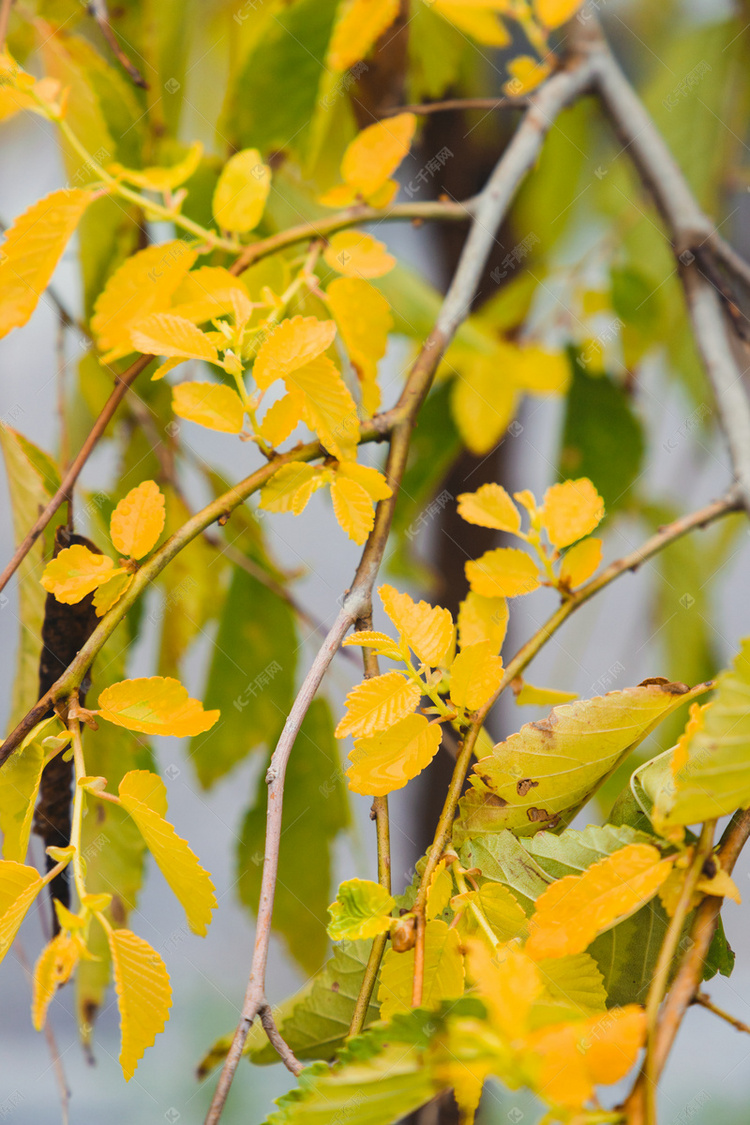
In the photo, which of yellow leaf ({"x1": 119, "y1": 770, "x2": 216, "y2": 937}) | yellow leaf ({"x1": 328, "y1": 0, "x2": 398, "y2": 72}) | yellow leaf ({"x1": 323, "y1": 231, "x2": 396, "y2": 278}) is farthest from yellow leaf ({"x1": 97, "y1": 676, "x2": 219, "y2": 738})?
yellow leaf ({"x1": 328, "y1": 0, "x2": 398, "y2": 72})

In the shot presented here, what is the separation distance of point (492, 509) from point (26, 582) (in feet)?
0.43

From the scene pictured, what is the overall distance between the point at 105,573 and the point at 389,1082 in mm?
107

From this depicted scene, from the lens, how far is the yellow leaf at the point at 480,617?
0.20 metres

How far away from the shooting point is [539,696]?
20 cm

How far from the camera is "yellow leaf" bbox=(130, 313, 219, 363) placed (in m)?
0.17

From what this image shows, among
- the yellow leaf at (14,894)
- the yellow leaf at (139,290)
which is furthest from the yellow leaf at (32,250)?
Answer: the yellow leaf at (14,894)

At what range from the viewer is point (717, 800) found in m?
0.13

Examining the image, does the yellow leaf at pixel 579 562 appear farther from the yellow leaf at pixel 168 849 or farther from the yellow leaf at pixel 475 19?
the yellow leaf at pixel 475 19

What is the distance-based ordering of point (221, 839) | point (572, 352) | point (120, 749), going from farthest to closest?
point (221, 839) < point (572, 352) < point (120, 749)

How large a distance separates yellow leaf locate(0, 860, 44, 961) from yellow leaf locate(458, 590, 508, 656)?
11cm

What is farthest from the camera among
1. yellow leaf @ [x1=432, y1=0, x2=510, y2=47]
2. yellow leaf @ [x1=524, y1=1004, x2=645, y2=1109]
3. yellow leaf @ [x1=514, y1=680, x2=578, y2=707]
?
yellow leaf @ [x1=432, y1=0, x2=510, y2=47]

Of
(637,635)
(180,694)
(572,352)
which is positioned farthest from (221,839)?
(180,694)

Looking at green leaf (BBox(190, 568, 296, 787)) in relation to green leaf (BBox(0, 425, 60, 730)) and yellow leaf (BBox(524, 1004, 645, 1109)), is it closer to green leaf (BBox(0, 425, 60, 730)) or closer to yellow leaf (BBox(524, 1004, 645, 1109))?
green leaf (BBox(0, 425, 60, 730))

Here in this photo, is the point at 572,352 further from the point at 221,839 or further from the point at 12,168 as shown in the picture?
the point at 221,839
